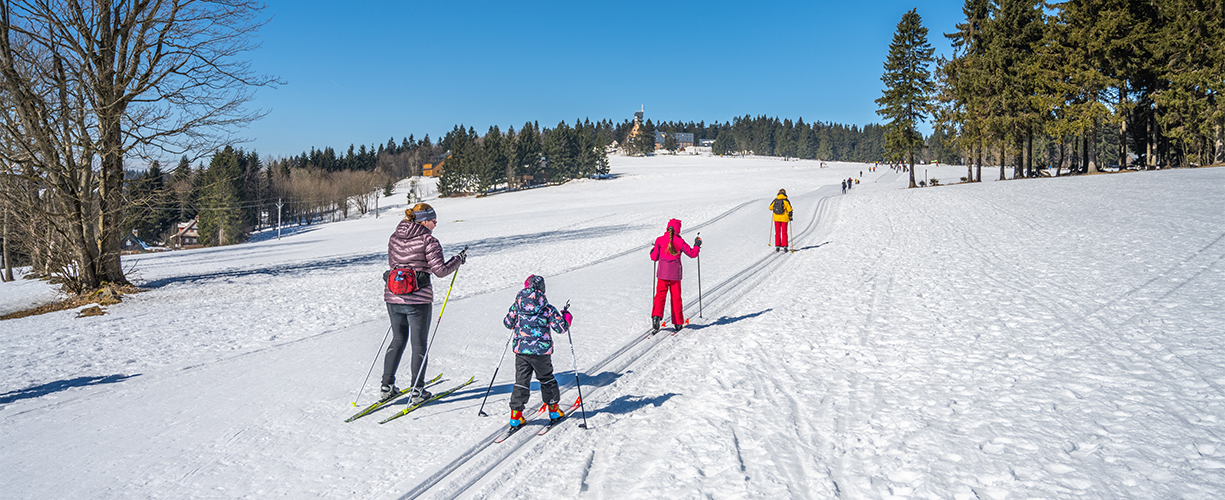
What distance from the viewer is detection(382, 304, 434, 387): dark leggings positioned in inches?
218

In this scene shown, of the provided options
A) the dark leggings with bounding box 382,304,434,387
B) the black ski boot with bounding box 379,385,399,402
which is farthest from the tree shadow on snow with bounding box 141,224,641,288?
the dark leggings with bounding box 382,304,434,387

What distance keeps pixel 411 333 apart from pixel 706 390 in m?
3.12

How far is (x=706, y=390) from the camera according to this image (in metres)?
6.17

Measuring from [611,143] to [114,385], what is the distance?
195 metres

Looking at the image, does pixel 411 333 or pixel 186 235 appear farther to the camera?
pixel 186 235

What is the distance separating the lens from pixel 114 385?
649 centimetres

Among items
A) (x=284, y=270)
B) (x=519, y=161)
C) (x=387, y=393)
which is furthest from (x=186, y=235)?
(x=387, y=393)

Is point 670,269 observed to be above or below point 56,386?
above

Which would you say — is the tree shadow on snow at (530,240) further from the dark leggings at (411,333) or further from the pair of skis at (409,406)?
the dark leggings at (411,333)

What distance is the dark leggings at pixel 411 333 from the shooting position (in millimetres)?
5531

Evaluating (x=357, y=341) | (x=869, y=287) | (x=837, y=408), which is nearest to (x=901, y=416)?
(x=837, y=408)

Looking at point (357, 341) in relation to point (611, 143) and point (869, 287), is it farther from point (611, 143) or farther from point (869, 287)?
point (611, 143)

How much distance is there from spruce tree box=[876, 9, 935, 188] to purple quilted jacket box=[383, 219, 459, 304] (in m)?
47.7

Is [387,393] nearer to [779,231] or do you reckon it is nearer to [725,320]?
[725,320]
